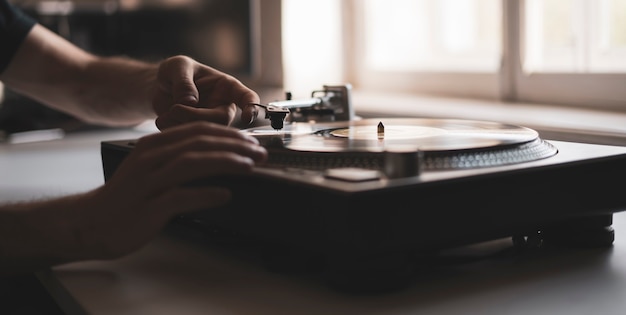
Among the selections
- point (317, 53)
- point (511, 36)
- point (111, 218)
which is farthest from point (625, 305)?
point (317, 53)

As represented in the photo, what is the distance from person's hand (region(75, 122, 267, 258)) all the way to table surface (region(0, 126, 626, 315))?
0.04m

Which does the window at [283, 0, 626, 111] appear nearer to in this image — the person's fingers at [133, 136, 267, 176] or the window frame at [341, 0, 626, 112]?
the window frame at [341, 0, 626, 112]

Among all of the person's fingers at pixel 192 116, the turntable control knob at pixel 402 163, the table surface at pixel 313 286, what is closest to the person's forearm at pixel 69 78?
the person's fingers at pixel 192 116

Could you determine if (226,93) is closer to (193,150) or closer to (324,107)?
(324,107)

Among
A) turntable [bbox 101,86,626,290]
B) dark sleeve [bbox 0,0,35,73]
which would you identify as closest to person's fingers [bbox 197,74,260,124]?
turntable [bbox 101,86,626,290]

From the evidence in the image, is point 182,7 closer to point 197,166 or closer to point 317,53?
point 317,53

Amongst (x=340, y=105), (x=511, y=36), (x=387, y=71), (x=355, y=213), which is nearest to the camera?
(x=355, y=213)

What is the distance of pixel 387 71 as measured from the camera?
103 inches

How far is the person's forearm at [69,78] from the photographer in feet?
4.90

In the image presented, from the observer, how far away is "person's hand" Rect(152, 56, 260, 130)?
899mm

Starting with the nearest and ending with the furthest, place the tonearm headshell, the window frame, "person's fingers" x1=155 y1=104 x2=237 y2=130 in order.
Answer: "person's fingers" x1=155 y1=104 x2=237 y2=130 → the tonearm headshell → the window frame

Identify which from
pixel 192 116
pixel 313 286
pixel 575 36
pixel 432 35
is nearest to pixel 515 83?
pixel 575 36

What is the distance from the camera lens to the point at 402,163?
1.94 feet

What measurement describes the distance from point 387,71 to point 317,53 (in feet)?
0.94
